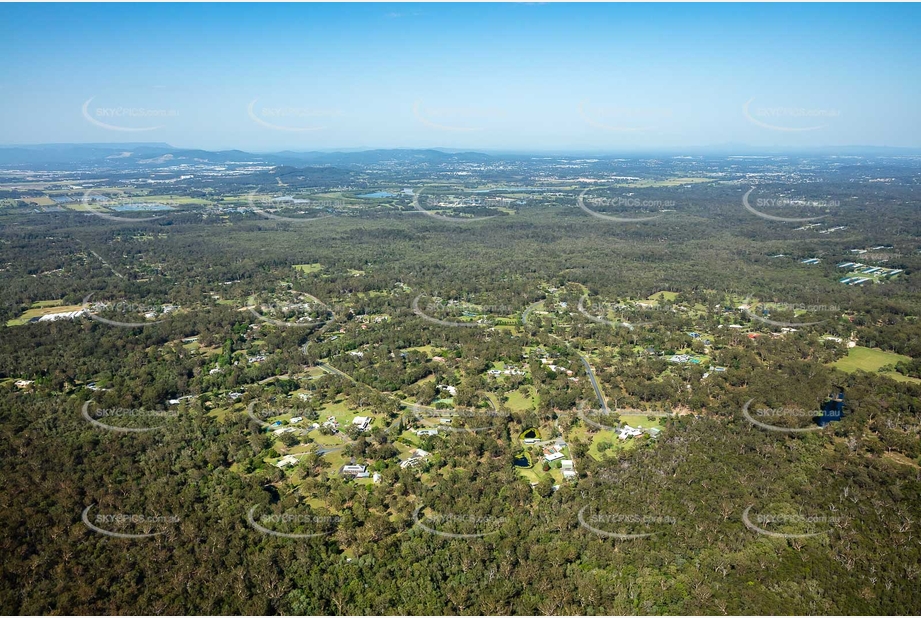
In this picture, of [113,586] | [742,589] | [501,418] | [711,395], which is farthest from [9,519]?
[711,395]

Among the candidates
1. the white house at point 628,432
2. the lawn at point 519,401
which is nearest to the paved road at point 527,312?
the lawn at point 519,401

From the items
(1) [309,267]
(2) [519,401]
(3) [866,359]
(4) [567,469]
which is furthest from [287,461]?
(1) [309,267]

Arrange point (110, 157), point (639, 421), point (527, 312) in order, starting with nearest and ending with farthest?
point (639, 421), point (527, 312), point (110, 157)

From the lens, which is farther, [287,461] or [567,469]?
[287,461]

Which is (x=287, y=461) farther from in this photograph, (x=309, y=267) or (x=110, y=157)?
(x=110, y=157)

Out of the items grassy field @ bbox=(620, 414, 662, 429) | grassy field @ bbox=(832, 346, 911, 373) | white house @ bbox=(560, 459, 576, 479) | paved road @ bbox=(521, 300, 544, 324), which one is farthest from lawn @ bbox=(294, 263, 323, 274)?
grassy field @ bbox=(832, 346, 911, 373)

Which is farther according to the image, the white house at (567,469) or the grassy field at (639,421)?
the grassy field at (639,421)

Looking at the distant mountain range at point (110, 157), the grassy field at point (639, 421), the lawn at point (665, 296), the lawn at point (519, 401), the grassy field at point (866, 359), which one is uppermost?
the distant mountain range at point (110, 157)

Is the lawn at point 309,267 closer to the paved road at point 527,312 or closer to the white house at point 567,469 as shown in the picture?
the paved road at point 527,312

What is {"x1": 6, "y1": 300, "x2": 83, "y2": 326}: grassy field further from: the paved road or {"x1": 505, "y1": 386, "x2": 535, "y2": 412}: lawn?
{"x1": 505, "y1": 386, "x2": 535, "y2": 412}: lawn
